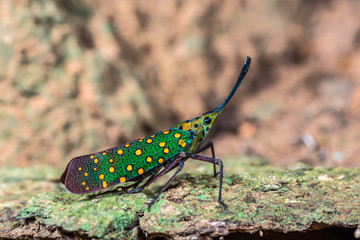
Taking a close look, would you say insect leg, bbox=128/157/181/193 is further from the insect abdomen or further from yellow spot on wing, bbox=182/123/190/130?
yellow spot on wing, bbox=182/123/190/130

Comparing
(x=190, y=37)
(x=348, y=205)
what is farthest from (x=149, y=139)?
(x=190, y=37)

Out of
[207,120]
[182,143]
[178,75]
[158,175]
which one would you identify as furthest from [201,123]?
[178,75]

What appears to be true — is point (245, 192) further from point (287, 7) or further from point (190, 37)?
point (287, 7)

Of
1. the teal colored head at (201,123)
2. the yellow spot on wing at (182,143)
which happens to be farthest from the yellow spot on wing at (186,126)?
the yellow spot on wing at (182,143)

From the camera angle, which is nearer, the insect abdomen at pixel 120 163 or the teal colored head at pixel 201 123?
the insect abdomen at pixel 120 163

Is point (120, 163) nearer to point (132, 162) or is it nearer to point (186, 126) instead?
point (132, 162)

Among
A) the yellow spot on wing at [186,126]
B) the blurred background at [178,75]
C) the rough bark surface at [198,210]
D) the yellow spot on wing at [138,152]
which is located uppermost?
the blurred background at [178,75]

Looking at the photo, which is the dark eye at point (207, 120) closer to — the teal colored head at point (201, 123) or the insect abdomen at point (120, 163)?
the teal colored head at point (201, 123)

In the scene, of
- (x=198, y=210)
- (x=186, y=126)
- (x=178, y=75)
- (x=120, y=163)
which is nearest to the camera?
(x=198, y=210)
